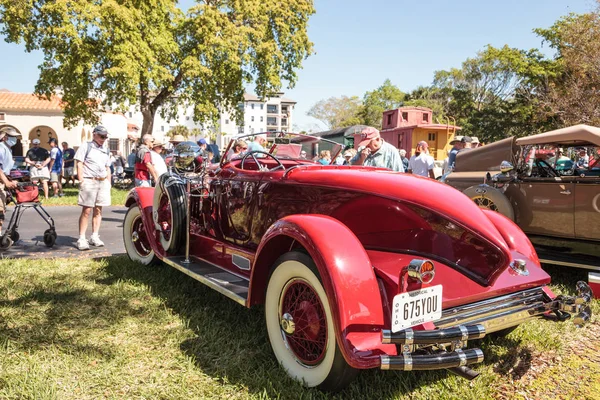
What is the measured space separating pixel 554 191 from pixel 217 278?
3901 millimetres

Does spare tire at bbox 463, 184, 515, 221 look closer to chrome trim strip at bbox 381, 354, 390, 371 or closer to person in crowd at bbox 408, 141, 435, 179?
person in crowd at bbox 408, 141, 435, 179

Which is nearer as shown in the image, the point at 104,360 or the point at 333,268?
the point at 333,268

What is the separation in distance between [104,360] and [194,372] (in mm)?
639

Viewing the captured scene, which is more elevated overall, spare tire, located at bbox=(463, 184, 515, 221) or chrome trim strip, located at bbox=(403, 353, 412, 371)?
spare tire, located at bbox=(463, 184, 515, 221)

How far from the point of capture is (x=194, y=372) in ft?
8.62

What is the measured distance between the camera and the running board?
2.99 m

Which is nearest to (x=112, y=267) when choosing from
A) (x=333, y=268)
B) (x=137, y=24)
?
(x=333, y=268)

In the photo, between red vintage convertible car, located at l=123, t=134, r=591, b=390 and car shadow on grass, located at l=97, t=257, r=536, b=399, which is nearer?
red vintage convertible car, located at l=123, t=134, r=591, b=390

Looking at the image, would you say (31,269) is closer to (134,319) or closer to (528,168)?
(134,319)

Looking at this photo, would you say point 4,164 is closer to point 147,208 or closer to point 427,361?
point 147,208

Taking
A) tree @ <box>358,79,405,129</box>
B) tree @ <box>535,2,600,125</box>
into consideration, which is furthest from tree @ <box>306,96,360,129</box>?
tree @ <box>535,2,600,125</box>

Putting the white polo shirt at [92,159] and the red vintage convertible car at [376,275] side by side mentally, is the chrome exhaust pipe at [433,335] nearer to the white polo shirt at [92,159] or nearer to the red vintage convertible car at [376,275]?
the red vintage convertible car at [376,275]

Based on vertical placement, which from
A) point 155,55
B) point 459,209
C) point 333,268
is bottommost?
point 333,268

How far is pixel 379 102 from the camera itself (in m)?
51.1
